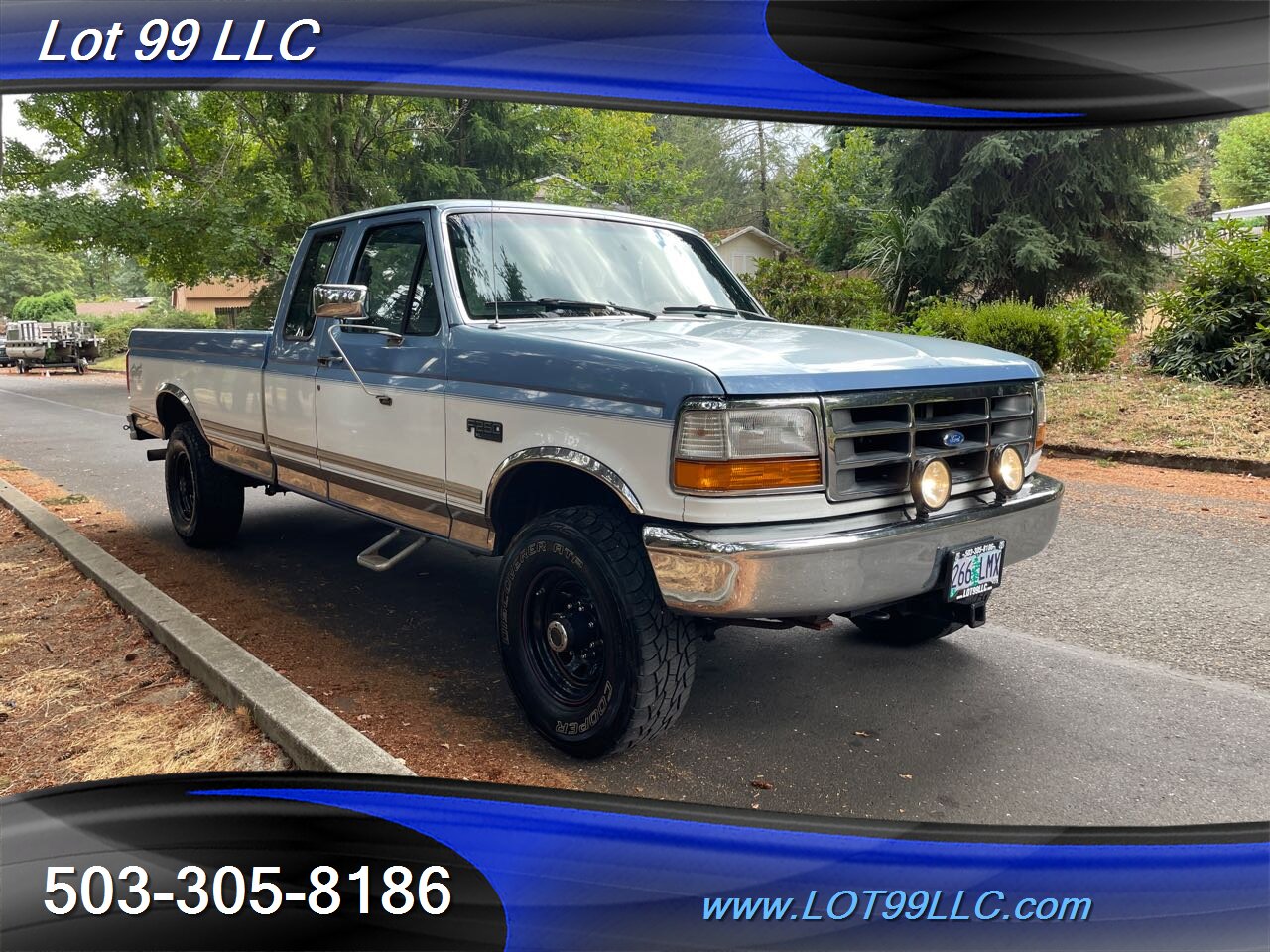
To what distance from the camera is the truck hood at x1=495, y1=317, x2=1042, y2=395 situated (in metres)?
3.23

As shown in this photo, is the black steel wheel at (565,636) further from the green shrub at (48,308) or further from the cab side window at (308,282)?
the green shrub at (48,308)

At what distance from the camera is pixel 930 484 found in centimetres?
345

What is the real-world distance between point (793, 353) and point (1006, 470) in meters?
0.98

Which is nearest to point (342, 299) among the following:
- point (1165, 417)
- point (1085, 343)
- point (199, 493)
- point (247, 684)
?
point (247, 684)

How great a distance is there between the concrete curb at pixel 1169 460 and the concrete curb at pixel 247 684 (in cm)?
878

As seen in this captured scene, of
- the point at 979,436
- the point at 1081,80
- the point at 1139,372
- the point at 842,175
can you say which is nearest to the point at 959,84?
the point at 1081,80

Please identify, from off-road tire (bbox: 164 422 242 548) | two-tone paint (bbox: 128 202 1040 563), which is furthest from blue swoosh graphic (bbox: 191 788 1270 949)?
off-road tire (bbox: 164 422 242 548)

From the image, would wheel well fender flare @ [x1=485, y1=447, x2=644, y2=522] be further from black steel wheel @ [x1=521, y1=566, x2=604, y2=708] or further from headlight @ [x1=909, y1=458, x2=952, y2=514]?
headlight @ [x1=909, y1=458, x2=952, y2=514]

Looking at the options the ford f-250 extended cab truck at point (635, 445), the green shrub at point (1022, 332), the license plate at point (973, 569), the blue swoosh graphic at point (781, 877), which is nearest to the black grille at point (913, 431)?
the ford f-250 extended cab truck at point (635, 445)

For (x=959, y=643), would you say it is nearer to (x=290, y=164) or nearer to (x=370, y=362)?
(x=370, y=362)

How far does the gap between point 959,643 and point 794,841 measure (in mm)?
2178

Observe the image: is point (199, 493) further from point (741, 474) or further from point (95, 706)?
point (741, 474)

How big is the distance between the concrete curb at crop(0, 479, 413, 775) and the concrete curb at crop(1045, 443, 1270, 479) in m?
8.78

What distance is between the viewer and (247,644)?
4742mm
